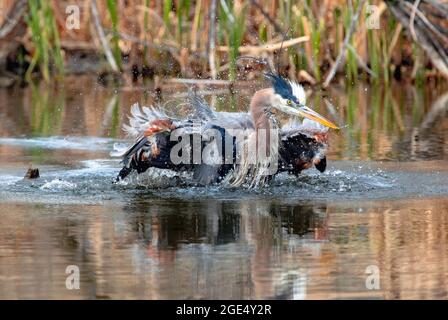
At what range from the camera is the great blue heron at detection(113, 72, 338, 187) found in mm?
8914

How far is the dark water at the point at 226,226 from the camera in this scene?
605 cm

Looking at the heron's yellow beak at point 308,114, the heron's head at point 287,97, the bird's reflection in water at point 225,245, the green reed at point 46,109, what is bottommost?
the bird's reflection in water at point 225,245

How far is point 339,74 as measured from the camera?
686 inches

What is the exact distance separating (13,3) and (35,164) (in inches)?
277

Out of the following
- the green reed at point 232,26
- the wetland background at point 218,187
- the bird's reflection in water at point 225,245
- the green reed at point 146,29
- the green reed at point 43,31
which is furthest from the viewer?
the green reed at point 43,31

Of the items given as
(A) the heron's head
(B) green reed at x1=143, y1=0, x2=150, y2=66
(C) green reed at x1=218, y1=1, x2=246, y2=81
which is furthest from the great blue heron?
(B) green reed at x1=143, y1=0, x2=150, y2=66

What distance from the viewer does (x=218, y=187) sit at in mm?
8906

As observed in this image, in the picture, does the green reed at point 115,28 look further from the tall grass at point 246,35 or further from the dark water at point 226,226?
the dark water at point 226,226

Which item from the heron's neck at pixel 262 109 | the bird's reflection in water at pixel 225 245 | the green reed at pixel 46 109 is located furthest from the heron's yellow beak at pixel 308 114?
the green reed at pixel 46 109

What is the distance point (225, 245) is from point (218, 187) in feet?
6.32

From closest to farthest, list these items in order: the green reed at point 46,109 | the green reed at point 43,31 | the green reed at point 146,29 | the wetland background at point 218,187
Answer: the wetland background at point 218,187 < the green reed at point 46,109 < the green reed at point 146,29 < the green reed at point 43,31

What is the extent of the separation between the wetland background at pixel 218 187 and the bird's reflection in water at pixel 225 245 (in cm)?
1

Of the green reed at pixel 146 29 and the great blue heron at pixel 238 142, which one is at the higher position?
the green reed at pixel 146 29
